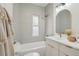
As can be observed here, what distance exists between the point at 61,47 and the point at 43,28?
35 cm

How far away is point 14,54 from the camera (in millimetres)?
1110

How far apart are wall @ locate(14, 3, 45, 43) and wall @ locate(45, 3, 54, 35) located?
81 mm

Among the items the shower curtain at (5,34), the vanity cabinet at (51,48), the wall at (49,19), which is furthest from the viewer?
the wall at (49,19)

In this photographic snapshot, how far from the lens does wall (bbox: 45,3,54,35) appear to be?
122 cm

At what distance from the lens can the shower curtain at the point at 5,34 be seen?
3.11 feet

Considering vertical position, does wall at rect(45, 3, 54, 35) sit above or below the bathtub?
above

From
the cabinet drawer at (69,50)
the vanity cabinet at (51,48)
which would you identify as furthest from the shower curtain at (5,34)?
the cabinet drawer at (69,50)

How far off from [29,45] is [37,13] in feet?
1.50

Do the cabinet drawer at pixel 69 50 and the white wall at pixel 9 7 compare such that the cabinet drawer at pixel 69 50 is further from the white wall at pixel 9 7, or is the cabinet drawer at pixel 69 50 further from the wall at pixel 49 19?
the white wall at pixel 9 7

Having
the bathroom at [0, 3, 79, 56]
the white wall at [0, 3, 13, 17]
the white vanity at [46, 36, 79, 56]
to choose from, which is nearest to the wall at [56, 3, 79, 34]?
the bathroom at [0, 3, 79, 56]

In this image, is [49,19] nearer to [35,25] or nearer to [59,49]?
[35,25]

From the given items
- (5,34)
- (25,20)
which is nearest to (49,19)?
(25,20)

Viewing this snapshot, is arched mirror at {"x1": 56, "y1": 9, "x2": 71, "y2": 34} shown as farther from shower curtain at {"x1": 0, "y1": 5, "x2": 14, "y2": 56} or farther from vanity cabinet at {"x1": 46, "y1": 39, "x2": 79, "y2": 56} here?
shower curtain at {"x1": 0, "y1": 5, "x2": 14, "y2": 56}

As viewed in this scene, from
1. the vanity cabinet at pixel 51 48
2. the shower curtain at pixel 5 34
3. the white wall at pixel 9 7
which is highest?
the white wall at pixel 9 7
